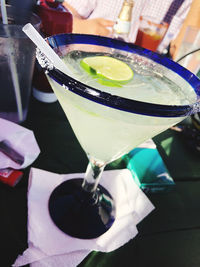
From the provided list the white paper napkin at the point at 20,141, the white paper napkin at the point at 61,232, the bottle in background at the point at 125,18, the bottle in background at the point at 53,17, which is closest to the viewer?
the white paper napkin at the point at 61,232

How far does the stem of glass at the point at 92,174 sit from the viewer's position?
56 centimetres

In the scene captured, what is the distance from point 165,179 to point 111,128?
1.24 ft

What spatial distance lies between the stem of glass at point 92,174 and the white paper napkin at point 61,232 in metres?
0.06

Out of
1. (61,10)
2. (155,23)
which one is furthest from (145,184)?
(155,23)

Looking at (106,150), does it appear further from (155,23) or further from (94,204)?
(155,23)

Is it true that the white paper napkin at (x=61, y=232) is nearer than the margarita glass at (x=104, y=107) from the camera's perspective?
No

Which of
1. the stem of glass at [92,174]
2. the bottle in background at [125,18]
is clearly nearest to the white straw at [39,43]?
the stem of glass at [92,174]

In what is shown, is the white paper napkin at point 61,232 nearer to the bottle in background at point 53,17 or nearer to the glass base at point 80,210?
the glass base at point 80,210

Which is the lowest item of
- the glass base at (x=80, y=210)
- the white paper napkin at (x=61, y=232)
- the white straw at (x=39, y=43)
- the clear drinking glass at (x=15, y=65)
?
the glass base at (x=80, y=210)

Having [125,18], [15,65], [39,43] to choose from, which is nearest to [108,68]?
[39,43]

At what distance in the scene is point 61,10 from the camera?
758 mm

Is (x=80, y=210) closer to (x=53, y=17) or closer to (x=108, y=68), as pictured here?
(x=108, y=68)

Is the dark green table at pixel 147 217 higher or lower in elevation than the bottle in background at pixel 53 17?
lower

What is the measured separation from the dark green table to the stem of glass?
81 mm
